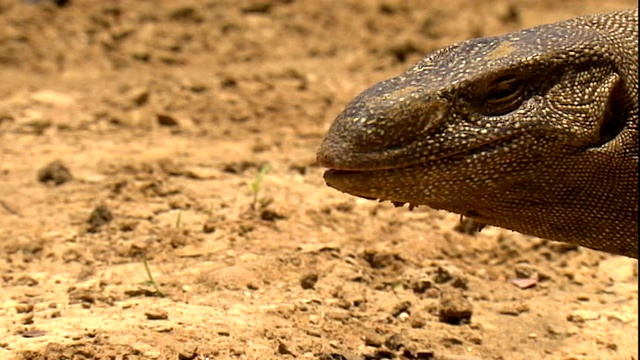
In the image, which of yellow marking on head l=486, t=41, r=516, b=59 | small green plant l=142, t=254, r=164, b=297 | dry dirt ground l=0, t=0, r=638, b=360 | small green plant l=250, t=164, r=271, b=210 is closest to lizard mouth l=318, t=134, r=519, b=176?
yellow marking on head l=486, t=41, r=516, b=59

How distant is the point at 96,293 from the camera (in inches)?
199

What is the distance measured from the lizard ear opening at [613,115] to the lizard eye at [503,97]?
33 centimetres

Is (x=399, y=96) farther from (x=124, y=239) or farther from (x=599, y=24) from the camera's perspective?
(x=124, y=239)

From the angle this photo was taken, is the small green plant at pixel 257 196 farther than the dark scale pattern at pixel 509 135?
Yes

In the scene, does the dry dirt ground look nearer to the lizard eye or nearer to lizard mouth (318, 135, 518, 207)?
lizard mouth (318, 135, 518, 207)

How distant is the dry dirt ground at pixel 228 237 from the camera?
4.84m

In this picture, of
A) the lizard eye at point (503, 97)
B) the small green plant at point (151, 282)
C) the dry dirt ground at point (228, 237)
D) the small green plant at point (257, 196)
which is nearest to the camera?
the lizard eye at point (503, 97)

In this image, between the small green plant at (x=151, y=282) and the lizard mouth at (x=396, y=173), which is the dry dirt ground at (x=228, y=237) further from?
the lizard mouth at (x=396, y=173)

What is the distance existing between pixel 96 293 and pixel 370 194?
4.68 ft

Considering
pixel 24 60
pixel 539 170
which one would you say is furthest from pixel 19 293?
pixel 24 60

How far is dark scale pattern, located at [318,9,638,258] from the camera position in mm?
4168

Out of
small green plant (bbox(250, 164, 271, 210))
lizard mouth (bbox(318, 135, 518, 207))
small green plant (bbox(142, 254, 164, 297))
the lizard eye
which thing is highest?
the lizard eye

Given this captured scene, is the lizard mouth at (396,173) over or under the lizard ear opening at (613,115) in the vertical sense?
under

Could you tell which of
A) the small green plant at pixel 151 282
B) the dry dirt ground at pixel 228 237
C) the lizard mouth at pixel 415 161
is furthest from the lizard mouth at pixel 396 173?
the small green plant at pixel 151 282
